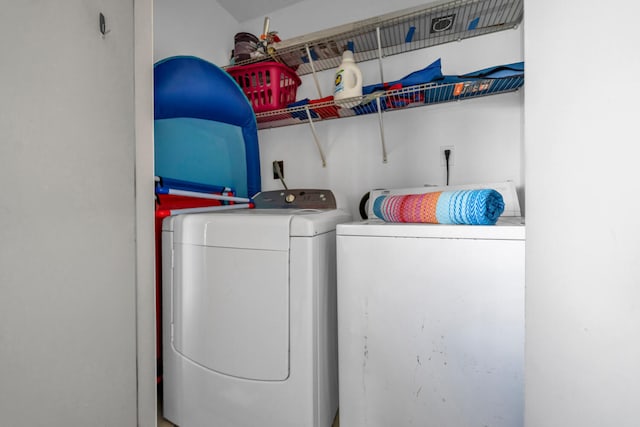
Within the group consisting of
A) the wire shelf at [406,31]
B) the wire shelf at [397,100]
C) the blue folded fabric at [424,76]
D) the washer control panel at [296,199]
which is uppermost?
the wire shelf at [406,31]

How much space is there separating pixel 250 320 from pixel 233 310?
0.08 m

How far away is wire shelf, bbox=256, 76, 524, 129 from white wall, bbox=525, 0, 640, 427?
80cm

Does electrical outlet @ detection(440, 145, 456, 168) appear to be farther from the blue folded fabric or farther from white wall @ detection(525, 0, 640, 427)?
white wall @ detection(525, 0, 640, 427)

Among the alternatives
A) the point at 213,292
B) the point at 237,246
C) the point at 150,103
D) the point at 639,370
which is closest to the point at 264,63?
the point at 150,103

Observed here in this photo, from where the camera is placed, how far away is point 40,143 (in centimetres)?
62

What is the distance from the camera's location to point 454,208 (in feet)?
2.69

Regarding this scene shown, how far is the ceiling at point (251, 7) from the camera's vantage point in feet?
6.53

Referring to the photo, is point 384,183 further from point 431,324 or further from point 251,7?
point 251,7

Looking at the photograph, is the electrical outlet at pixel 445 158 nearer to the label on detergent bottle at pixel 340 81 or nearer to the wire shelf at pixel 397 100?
the wire shelf at pixel 397 100

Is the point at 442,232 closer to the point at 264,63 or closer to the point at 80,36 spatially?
the point at 80,36

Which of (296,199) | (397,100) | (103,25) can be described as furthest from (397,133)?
(103,25)

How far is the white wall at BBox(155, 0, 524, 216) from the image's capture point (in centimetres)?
148

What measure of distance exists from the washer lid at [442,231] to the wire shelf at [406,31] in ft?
4.03

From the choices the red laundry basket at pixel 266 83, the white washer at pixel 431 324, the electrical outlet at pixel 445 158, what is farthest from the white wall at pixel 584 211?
the red laundry basket at pixel 266 83
